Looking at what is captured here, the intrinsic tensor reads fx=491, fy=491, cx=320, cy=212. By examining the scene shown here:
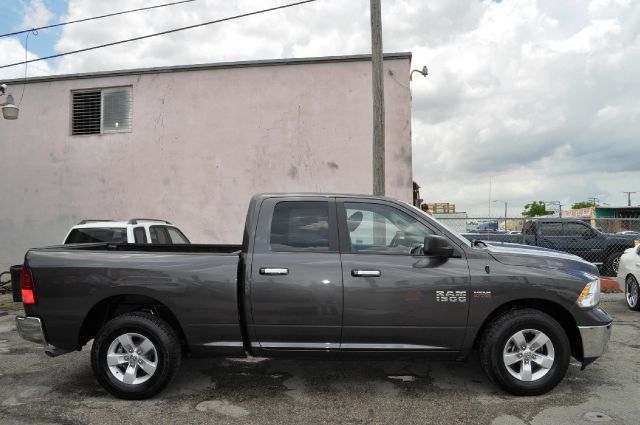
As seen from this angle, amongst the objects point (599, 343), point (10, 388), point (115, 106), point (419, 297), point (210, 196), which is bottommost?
point (10, 388)

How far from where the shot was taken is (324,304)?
4.24m

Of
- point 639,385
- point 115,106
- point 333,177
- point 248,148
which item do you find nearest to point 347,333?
point 639,385

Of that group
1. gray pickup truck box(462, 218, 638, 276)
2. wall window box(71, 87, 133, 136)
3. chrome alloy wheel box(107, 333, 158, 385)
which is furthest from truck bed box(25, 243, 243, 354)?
gray pickup truck box(462, 218, 638, 276)

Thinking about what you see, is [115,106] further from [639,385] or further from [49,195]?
[639,385]

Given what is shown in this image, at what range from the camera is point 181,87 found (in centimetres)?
1285

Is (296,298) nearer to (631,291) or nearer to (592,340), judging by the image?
(592,340)

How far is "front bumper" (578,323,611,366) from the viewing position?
14.0 feet

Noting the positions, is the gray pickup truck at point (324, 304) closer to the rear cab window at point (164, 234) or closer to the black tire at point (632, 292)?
the rear cab window at point (164, 234)

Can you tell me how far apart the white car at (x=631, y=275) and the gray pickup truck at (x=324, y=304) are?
504 cm

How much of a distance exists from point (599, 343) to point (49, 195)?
1357 cm

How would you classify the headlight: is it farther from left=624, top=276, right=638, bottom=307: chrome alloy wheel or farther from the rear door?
left=624, top=276, right=638, bottom=307: chrome alloy wheel

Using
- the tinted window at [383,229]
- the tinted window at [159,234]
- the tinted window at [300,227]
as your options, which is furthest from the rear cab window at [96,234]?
the tinted window at [383,229]

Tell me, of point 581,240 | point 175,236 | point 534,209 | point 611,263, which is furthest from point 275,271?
point 534,209

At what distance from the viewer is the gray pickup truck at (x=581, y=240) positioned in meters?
13.0
